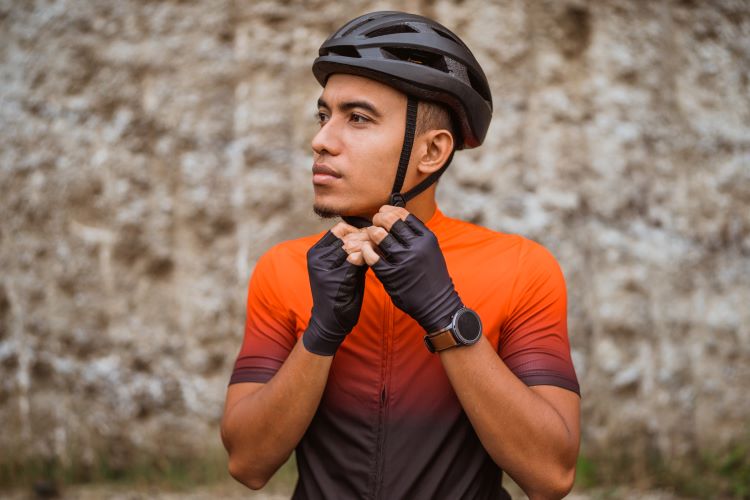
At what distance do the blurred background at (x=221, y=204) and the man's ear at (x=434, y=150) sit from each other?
2467 millimetres

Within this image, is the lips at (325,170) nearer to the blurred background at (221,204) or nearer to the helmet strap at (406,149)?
the helmet strap at (406,149)

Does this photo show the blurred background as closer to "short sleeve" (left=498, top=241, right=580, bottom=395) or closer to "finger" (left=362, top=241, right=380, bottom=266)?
"short sleeve" (left=498, top=241, right=580, bottom=395)

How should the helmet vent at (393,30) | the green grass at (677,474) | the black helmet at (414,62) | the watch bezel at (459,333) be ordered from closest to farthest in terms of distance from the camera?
the watch bezel at (459,333)
the black helmet at (414,62)
the helmet vent at (393,30)
the green grass at (677,474)

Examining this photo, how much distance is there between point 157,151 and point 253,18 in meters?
1.02

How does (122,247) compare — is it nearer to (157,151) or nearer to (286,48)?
(157,151)

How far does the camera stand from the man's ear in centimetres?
226

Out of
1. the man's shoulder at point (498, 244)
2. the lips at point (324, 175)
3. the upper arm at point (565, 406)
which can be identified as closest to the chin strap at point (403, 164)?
the lips at point (324, 175)

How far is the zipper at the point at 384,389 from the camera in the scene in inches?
79.8

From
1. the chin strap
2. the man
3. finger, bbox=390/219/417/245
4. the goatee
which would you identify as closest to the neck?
the man

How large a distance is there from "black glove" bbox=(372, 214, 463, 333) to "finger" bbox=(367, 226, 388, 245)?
11 mm

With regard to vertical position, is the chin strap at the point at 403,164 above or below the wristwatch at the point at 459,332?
above

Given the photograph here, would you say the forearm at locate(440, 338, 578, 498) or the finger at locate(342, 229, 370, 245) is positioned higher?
the finger at locate(342, 229, 370, 245)

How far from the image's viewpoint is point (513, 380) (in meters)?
1.92

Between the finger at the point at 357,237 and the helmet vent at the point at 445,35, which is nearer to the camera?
the finger at the point at 357,237
